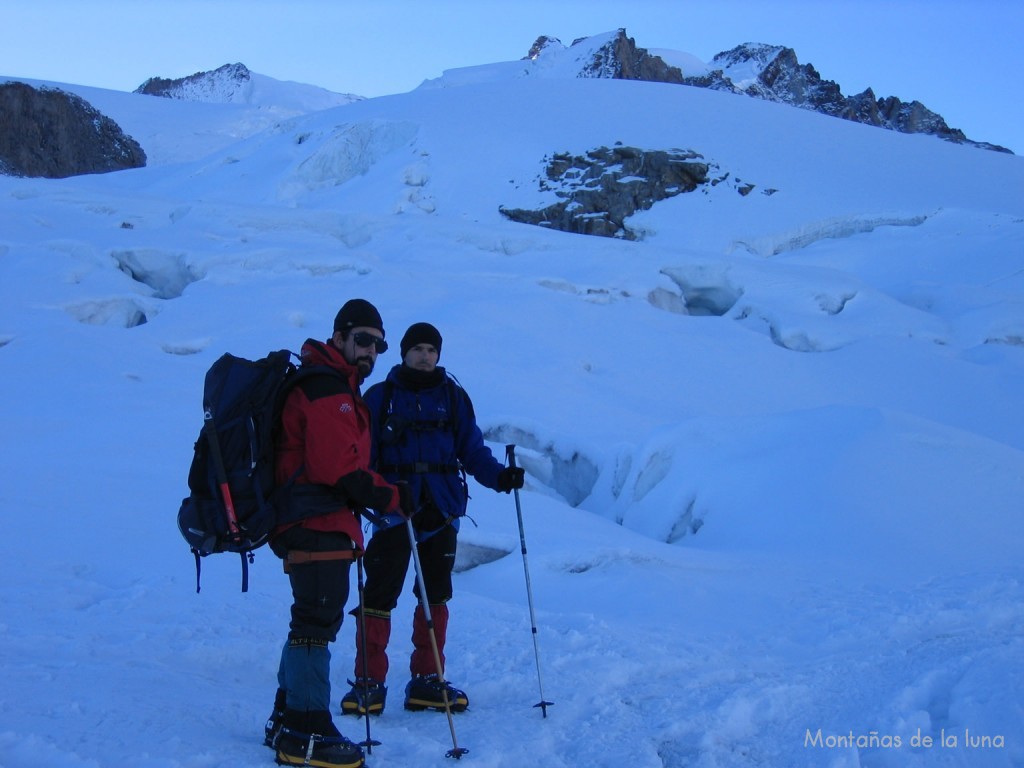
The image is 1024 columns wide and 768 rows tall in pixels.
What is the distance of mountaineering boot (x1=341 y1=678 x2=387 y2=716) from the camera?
345 centimetres

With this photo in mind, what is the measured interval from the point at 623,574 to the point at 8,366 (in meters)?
7.59

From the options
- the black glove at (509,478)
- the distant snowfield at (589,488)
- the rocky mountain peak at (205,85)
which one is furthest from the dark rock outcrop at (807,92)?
the black glove at (509,478)

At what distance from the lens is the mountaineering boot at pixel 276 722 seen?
295cm

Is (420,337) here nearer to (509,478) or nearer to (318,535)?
(509,478)

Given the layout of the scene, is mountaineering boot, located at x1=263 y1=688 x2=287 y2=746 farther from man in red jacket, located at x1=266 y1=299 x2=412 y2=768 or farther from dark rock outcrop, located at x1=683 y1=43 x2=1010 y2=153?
dark rock outcrop, located at x1=683 y1=43 x2=1010 y2=153

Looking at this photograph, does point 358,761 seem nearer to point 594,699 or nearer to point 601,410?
point 594,699

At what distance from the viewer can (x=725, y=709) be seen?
11.3 feet

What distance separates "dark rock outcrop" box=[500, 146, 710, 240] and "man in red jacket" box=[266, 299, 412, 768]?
22768mm

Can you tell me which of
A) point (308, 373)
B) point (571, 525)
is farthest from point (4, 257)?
point (308, 373)

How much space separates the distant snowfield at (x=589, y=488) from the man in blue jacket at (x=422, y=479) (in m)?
0.27

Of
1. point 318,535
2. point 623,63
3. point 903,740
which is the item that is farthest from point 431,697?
point 623,63

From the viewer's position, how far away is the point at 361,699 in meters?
3.46

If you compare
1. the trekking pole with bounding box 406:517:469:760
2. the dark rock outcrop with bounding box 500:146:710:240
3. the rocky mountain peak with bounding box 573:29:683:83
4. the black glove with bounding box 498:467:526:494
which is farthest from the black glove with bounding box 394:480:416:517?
the rocky mountain peak with bounding box 573:29:683:83

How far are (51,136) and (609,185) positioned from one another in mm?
28518
